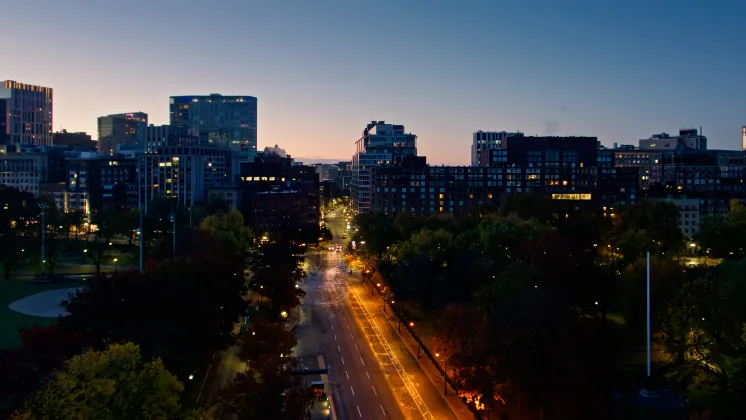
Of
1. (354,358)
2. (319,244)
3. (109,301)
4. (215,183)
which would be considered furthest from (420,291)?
(215,183)

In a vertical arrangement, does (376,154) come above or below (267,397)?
above

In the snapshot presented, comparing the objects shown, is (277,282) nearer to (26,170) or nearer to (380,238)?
(380,238)

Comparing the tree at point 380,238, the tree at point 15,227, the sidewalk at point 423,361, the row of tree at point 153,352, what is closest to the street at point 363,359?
the sidewalk at point 423,361

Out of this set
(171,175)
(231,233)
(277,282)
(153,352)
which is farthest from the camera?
(171,175)

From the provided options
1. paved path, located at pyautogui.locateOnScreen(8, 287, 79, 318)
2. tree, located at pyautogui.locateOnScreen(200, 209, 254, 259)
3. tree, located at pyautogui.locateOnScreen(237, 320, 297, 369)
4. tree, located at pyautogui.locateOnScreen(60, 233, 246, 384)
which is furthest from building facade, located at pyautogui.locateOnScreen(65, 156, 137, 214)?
tree, located at pyautogui.locateOnScreen(237, 320, 297, 369)

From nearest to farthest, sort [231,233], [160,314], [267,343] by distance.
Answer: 1. [267,343]
2. [160,314]
3. [231,233]

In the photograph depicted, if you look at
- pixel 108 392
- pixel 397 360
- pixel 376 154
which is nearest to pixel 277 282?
pixel 397 360

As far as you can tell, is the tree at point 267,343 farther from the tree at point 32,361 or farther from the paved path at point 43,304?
the paved path at point 43,304

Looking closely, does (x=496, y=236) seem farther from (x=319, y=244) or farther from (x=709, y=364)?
(x=319, y=244)
